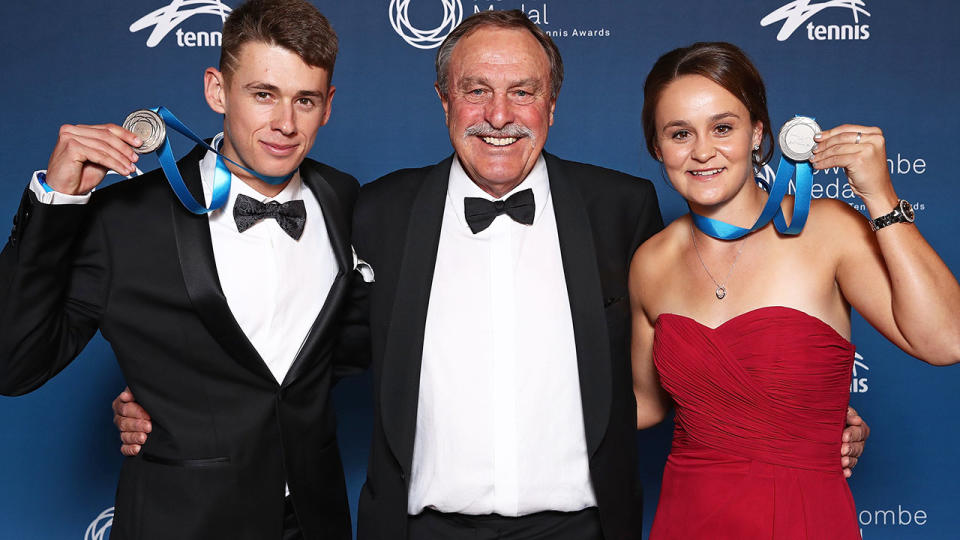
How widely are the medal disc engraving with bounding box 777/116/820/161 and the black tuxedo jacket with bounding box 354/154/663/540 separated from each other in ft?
1.53

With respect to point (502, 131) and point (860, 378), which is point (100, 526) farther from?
point (860, 378)

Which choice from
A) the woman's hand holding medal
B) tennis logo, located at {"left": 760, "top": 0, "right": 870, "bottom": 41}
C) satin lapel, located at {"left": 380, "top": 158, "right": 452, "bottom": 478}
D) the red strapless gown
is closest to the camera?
the woman's hand holding medal

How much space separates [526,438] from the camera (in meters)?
1.97

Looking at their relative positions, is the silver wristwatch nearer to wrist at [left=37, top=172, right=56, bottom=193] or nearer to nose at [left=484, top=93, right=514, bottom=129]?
nose at [left=484, top=93, right=514, bottom=129]

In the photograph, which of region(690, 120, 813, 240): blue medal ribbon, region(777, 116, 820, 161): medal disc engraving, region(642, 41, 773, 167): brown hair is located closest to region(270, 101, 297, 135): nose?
region(642, 41, 773, 167): brown hair

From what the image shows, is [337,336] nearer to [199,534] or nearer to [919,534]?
[199,534]

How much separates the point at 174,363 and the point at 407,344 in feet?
1.82

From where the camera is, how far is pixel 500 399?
1.98 m

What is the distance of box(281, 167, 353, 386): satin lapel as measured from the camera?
205cm

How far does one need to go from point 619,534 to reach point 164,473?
43.0 inches

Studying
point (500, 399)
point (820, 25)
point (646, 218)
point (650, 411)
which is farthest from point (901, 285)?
point (820, 25)

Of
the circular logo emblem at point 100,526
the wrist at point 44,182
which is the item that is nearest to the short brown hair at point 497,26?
the wrist at point 44,182

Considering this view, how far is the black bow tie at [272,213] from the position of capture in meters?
2.07

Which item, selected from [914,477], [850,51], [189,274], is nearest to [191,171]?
[189,274]
